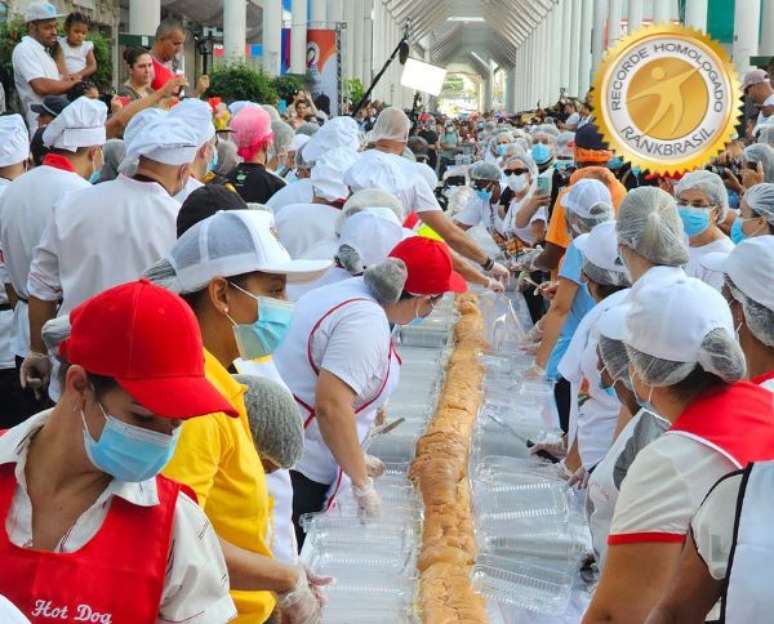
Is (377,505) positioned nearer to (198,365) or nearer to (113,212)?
(113,212)

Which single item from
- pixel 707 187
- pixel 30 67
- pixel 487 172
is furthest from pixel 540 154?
pixel 707 187

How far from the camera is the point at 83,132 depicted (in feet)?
20.0

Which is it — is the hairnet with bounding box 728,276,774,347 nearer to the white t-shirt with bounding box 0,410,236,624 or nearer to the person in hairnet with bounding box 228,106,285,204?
the white t-shirt with bounding box 0,410,236,624

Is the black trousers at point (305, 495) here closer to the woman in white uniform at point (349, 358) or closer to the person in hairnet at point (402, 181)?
the woman in white uniform at point (349, 358)

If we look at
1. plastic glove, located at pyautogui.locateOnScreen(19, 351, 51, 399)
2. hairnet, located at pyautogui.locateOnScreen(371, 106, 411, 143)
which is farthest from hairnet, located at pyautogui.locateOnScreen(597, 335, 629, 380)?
hairnet, located at pyautogui.locateOnScreen(371, 106, 411, 143)

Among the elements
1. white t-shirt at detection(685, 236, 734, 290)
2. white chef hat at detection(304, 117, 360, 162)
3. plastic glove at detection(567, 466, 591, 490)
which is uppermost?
white chef hat at detection(304, 117, 360, 162)

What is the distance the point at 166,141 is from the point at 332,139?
13.4ft

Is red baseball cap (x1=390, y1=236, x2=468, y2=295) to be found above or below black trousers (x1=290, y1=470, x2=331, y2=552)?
above

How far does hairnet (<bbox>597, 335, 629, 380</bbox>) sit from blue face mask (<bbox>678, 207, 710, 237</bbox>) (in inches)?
113

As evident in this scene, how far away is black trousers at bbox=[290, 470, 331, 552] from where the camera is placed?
17.2 feet

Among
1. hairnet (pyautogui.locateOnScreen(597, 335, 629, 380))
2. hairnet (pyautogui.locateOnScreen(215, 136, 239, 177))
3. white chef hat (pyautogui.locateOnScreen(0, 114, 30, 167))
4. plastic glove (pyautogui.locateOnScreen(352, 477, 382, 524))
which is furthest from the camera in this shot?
hairnet (pyautogui.locateOnScreen(215, 136, 239, 177))

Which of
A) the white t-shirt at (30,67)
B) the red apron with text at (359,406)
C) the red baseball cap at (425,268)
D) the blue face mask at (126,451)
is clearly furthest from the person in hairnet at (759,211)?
the blue face mask at (126,451)

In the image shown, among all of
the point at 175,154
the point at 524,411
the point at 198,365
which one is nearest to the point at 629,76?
the point at 524,411

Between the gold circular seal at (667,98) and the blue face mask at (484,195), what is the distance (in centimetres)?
804
